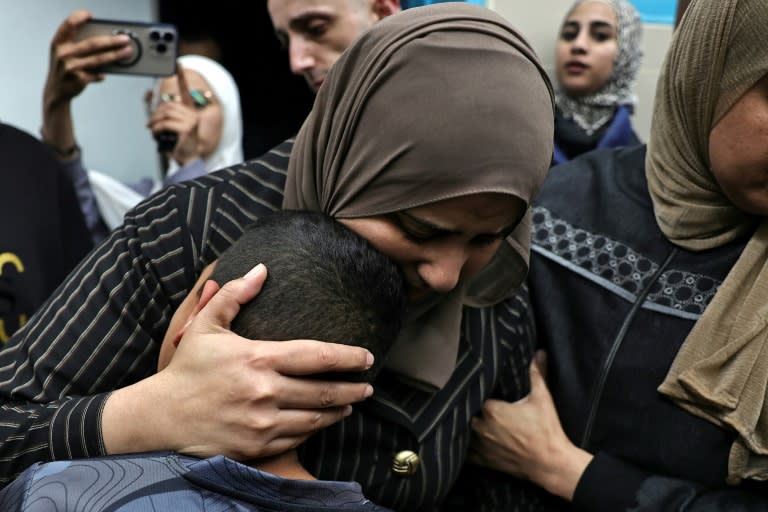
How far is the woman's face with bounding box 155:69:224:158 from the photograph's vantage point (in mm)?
3043

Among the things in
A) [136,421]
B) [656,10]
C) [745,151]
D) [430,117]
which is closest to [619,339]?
[745,151]

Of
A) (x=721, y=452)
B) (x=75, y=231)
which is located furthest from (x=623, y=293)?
(x=75, y=231)

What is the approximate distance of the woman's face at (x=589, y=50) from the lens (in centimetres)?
411

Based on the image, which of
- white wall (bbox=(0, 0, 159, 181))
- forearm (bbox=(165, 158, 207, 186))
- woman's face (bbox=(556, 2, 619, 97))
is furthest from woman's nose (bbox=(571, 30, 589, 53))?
forearm (bbox=(165, 158, 207, 186))

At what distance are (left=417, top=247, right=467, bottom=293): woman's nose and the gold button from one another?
33 cm

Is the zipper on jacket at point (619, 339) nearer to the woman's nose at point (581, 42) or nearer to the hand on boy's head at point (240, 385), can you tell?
the hand on boy's head at point (240, 385)

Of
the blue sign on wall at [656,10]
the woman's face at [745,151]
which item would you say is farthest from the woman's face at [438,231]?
the blue sign on wall at [656,10]

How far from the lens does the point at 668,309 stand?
149 cm

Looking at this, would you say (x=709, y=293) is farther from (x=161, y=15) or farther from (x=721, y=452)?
(x=161, y=15)

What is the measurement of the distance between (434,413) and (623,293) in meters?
0.45

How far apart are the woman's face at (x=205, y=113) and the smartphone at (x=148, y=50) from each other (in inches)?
27.6

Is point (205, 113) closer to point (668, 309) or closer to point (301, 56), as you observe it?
point (301, 56)

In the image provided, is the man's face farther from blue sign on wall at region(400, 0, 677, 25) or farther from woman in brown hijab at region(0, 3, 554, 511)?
blue sign on wall at region(400, 0, 677, 25)

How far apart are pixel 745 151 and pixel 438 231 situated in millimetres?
573
